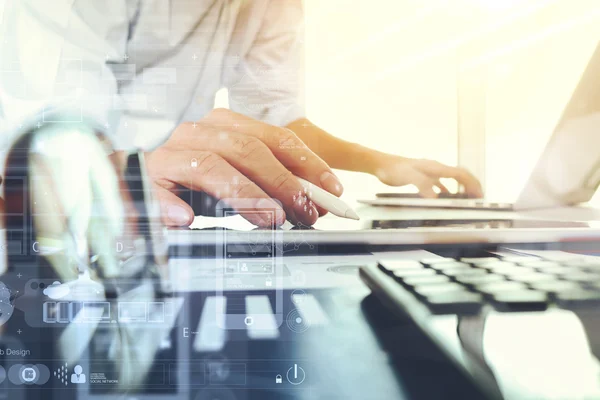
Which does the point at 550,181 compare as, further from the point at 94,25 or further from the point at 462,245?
the point at 94,25

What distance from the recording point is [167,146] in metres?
0.41

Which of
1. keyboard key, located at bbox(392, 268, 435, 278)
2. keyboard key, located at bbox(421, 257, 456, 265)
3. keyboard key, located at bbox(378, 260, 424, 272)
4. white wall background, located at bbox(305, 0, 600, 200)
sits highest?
white wall background, located at bbox(305, 0, 600, 200)

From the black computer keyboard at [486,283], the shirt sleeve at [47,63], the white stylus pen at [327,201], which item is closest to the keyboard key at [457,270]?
the black computer keyboard at [486,283]

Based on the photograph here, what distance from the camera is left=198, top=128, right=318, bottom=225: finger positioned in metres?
0.40

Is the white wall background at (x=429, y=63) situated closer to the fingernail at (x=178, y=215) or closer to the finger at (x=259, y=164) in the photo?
the finger at (x=259, y=164)

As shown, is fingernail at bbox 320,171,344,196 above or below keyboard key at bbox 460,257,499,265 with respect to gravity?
above

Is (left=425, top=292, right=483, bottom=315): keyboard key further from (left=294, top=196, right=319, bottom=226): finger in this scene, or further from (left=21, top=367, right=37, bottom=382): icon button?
(left=21, top=367, right=37, bottom=382): icon button

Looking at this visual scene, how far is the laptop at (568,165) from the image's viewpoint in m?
0.40

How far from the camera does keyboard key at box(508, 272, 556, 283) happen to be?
0.37 meters

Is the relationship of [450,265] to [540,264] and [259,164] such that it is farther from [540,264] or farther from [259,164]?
[259,164]

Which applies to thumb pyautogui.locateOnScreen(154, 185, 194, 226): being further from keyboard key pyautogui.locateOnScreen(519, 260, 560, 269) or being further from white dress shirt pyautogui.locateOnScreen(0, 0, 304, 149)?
keyboard key pyautogui.locateOnScreen(519, 260, 560, 269)

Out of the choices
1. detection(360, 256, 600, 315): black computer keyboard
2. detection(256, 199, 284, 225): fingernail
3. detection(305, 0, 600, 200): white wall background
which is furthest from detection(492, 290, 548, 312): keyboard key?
detection(256, 199, 284, 225): fingernail

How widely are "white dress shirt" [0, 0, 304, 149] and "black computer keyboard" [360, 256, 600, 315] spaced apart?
202 mm

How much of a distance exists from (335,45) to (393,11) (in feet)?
0.23
